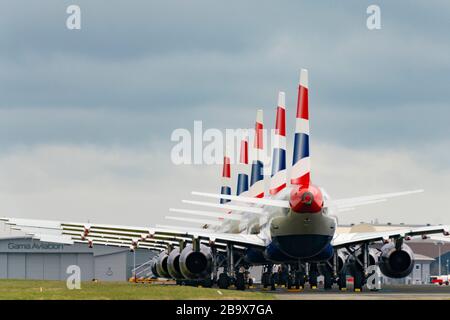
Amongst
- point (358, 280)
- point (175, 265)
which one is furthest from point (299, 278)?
point (175, 265)

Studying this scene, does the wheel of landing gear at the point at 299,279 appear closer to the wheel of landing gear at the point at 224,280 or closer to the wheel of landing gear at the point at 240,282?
the wheel of landing gear at the point at 240,282

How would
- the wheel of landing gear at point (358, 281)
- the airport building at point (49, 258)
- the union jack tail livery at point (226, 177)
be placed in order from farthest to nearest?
the airport building at point (49, 258)
the union jack tail livery at point (226, 177)
the wheel of landing gear at point (358, 281)

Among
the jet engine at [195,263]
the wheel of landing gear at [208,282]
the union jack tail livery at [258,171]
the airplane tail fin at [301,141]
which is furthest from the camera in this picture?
the union jack tail livery at [258,171]

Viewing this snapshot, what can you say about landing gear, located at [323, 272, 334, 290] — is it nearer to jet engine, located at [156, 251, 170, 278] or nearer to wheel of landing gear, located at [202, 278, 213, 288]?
wheel of landing gear, located at [202, 278, 213, 288]

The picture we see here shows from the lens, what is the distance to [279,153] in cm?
8550

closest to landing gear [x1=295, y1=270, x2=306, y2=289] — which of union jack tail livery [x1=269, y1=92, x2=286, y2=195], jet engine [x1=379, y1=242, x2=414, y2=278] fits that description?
jet engine [x1=379, y1=242, x2=414, y2=278]

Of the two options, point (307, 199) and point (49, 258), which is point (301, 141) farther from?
point (49, 258)

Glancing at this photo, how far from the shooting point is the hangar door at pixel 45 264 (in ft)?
640

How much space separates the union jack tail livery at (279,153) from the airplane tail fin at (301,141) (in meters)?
15.6

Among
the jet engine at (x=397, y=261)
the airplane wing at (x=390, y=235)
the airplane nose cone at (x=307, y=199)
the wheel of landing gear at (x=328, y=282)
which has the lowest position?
the wheel of landing gear at (x=328, y=282)

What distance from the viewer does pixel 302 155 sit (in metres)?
67.2

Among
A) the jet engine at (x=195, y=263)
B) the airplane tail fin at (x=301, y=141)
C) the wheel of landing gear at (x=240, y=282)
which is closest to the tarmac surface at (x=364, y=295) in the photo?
the wheel of landing gear at (x=240, y=282)
